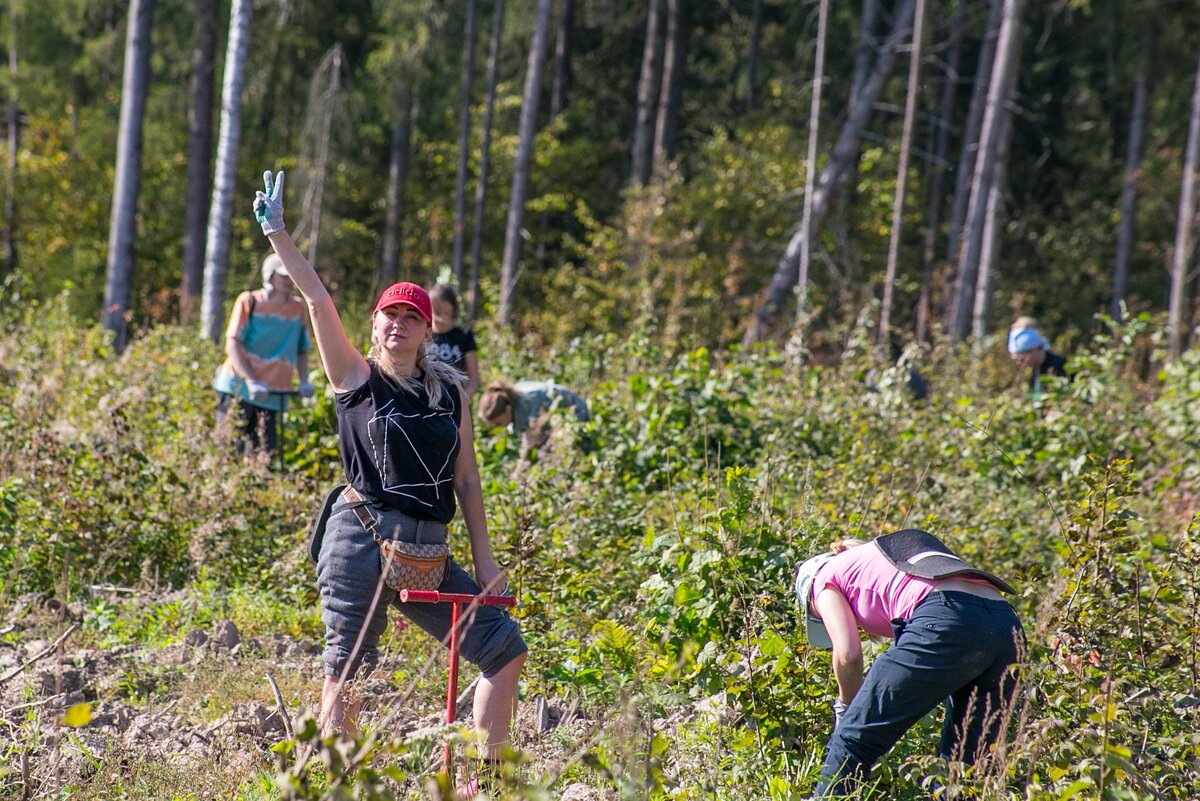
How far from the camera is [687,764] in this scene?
12.8ft

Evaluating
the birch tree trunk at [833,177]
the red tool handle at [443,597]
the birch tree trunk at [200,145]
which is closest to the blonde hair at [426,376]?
the red tool handle at [443,597]

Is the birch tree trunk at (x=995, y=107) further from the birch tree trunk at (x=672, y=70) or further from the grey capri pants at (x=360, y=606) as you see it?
the grey capri pants at (x=360, y=606)

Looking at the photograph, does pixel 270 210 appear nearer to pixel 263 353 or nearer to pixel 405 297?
pixel 405 297

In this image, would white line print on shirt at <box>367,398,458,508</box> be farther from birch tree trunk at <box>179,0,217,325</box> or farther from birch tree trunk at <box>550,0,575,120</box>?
birch tree trunk at <box>550,0,575,120</box>

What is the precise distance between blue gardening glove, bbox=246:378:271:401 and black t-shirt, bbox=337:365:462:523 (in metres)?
3.23

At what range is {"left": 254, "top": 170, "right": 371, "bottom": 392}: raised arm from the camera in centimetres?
352

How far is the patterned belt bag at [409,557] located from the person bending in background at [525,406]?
303 centimetres

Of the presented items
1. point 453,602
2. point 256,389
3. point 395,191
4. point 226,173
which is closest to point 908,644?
point 453,602

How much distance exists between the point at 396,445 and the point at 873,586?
5.12ft

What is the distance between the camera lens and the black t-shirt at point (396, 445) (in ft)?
12.0

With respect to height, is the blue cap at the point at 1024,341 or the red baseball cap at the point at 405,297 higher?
the red baseball cap at the point at 405,297

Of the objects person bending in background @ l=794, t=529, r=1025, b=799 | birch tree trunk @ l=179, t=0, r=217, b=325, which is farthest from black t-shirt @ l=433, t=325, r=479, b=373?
birch tree trunk @ l=179, t=0, r=217, b=325

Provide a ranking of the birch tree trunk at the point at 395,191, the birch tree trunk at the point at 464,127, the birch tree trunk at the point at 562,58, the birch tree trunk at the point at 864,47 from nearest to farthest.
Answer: the birch tree trunk at the point at 864,47
the birch tree trunk at the point at 464,127
the birch tree trunk at the point at 395,191
the birch tree trunk at the point at 562,58

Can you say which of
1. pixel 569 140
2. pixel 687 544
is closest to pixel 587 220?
pixel 569 140
